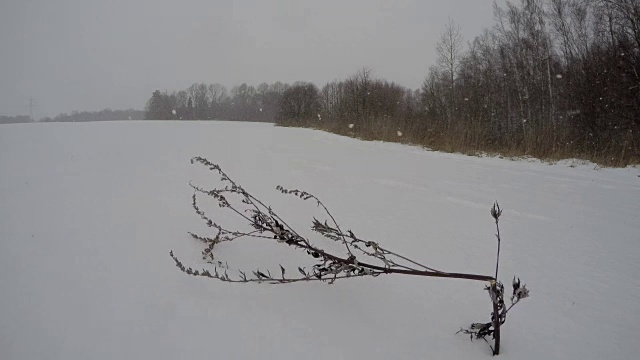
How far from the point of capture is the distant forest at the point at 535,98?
32.3ft

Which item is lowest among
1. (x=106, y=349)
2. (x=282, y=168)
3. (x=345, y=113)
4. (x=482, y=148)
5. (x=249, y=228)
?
(x=106, y=349)

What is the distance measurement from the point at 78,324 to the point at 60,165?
3579 millimetres

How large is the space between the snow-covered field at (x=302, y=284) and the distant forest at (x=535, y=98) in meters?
7.63

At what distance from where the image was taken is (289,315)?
1.15 meters

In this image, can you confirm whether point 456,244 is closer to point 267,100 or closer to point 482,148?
point 482,148

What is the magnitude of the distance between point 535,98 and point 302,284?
23.8 meters

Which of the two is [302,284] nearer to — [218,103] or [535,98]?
[535,98]

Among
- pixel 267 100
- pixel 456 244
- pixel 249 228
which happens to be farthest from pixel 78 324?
pixel 267 100

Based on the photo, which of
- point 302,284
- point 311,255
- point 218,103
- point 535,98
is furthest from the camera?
point 218,103

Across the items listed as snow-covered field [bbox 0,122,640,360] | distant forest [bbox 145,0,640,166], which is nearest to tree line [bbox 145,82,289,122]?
distant forest [bbox 145,0,640,166]

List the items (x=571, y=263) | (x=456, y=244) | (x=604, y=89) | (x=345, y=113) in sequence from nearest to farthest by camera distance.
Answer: (x=571, y=263)
(x=456, y=244)
(x=604, y=89)
(x=345, y=113)

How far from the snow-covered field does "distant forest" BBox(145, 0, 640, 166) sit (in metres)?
7.63

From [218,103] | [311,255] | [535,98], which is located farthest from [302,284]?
[218,103]

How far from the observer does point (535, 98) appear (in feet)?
64.5
